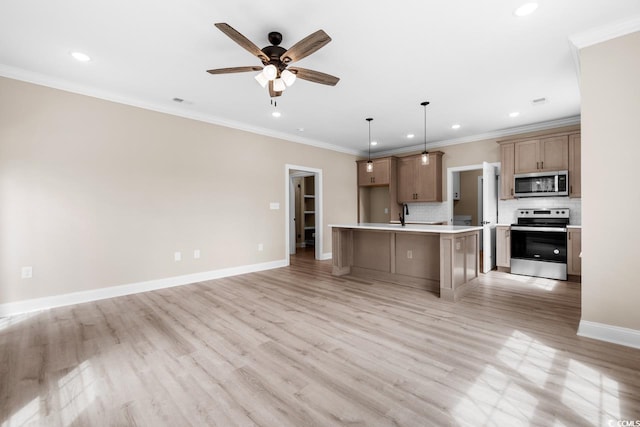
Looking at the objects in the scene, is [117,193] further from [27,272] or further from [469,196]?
[469,196]

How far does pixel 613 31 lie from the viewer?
2.45 m

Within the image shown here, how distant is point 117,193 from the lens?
3.90 meters

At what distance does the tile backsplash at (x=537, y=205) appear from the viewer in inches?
194

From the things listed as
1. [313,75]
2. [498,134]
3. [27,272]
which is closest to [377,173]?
[498,134]

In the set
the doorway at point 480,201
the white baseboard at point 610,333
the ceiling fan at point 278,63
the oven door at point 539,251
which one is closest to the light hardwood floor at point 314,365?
the white baseboard at point 610,333

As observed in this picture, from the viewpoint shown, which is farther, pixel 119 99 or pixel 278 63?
pixel 119 99

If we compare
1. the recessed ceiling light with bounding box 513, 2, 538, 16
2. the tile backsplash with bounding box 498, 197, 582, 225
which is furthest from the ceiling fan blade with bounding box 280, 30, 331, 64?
the tile backsplash with bounding box 498, 197, 582, 225

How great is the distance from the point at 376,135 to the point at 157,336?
5211 mm

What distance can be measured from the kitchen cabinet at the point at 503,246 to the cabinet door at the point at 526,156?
3.68 ft

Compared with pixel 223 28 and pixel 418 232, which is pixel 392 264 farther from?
pixel 223 28

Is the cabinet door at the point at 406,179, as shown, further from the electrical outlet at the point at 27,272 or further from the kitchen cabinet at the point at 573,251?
the electrical outlet at the point at 27,272

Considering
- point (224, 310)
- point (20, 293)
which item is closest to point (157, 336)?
point (224, 310)

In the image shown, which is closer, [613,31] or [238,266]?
[613,31]

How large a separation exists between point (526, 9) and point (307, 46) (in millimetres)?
1763
